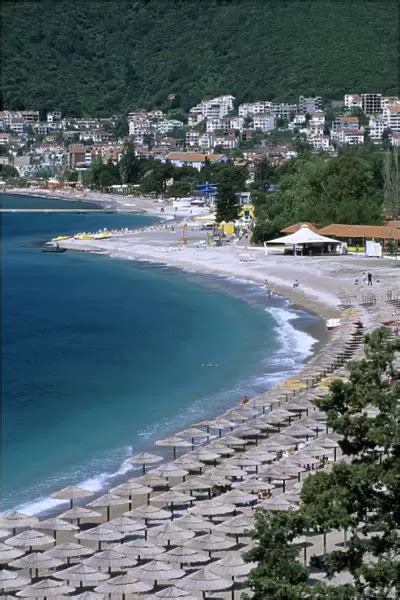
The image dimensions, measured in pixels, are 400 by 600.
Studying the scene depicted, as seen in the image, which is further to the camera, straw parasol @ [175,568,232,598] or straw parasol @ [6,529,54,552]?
straw parasol @ [6,529,54,552]

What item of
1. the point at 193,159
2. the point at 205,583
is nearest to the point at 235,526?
the point at 205,583

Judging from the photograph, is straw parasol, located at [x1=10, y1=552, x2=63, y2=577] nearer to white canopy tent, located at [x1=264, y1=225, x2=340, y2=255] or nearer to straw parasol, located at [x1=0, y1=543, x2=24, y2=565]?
straw parasol, located at [x1=0, y1=543, x2=24, y2=565]

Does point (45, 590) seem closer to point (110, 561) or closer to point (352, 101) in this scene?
point (110, 561)

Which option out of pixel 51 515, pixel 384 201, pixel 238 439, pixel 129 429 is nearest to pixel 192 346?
pixel 129 429

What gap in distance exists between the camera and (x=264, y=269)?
62281 mm

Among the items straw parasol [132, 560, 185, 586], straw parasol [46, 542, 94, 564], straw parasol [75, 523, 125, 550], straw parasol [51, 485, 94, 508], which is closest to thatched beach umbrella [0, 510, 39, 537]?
straw parasol [75, 523, 125, 550]

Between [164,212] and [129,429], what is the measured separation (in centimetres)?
8064

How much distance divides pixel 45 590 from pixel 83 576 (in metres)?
0.67

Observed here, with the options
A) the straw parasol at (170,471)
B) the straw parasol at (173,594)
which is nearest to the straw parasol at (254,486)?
the straw parasol at (170,471)

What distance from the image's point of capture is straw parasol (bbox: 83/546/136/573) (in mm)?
19703

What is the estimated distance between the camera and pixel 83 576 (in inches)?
762

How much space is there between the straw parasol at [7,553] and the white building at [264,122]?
176 m

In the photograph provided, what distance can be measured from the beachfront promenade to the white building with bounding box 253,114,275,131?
548ft

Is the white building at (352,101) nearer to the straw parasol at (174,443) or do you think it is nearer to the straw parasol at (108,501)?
the straw parasol at (174,443)
